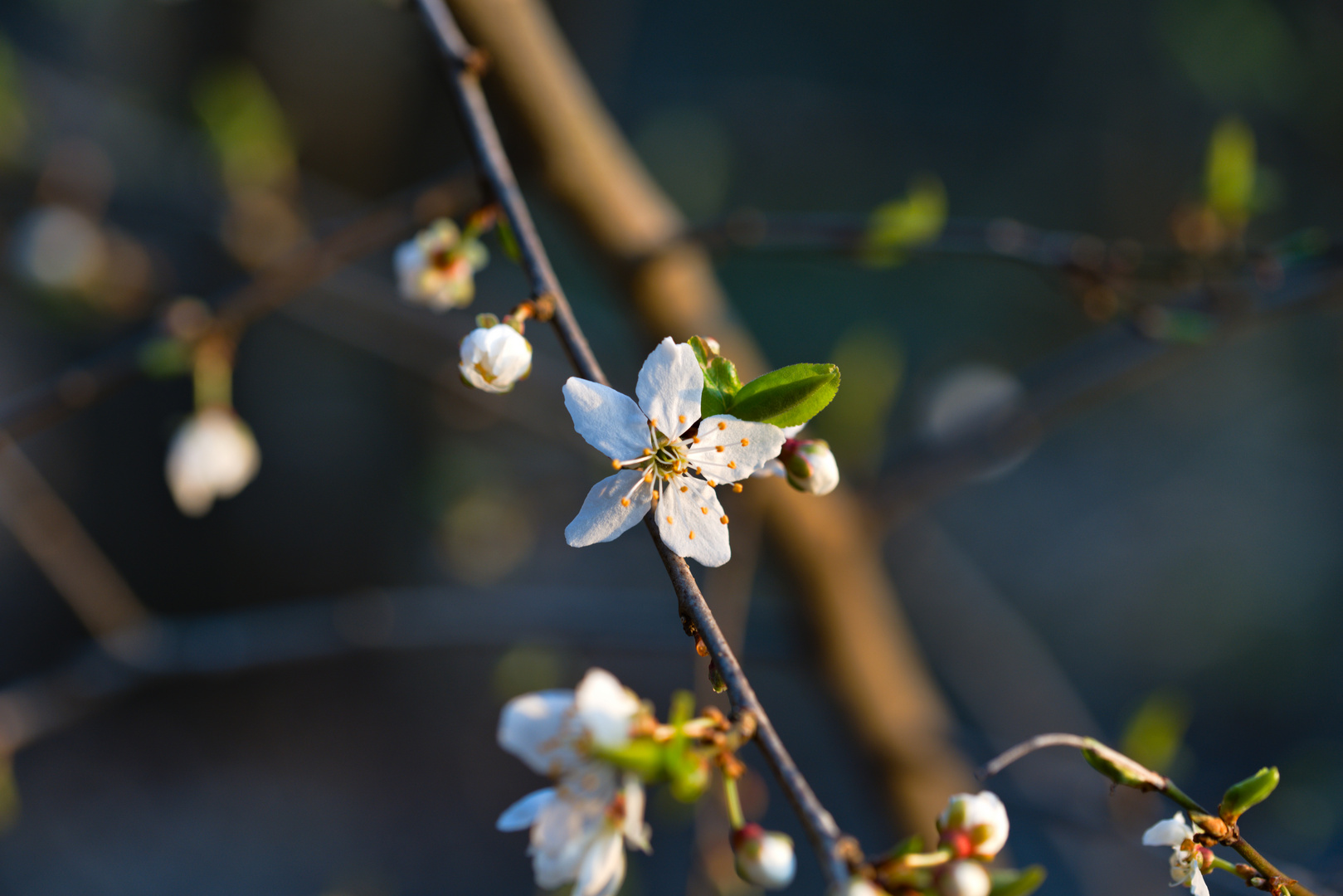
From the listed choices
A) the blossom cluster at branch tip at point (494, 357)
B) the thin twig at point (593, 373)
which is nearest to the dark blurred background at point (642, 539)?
the thin twig at point (593, 373)

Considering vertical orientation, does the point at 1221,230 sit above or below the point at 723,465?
above

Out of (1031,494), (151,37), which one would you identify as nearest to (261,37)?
(151,37)

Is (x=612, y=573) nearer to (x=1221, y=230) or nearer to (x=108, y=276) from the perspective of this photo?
(x=108, y=276)

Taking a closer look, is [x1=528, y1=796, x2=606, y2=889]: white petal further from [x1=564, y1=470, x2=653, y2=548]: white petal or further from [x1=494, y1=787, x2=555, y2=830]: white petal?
[x1=564, y1=470, x2=653, y2=548]: white petal

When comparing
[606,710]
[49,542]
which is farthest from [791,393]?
[49,542]

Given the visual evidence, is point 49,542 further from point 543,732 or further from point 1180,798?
point 1180,798

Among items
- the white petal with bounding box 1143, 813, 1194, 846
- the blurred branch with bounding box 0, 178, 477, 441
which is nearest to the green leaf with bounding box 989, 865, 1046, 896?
the white petal with bounding box 1143, 813, 1194, 846

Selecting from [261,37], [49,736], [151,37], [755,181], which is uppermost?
[151,37]
